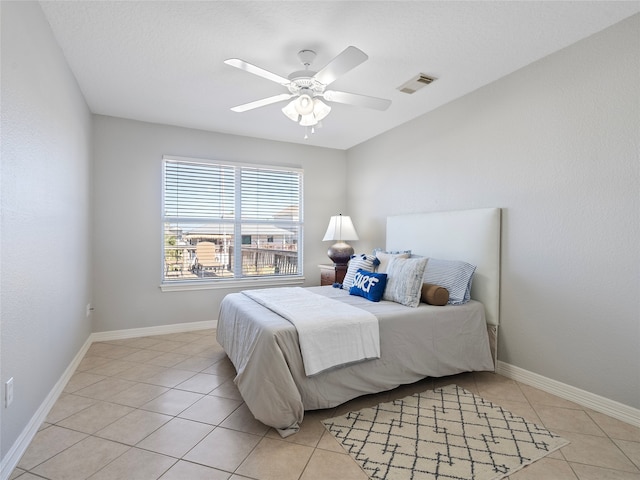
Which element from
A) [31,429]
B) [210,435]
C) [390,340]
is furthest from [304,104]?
[31,429]

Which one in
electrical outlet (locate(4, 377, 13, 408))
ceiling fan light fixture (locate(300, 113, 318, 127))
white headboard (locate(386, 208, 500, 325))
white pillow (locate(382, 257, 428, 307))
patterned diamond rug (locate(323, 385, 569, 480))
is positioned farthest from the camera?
white headboard (locate(386, 208, 500, 325))

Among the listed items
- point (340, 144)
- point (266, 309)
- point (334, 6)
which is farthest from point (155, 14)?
point (340, 144)

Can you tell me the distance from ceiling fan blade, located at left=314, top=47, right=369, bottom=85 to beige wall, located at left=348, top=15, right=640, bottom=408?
163 centimetres

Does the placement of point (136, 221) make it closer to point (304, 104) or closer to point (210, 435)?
point (304, 104)

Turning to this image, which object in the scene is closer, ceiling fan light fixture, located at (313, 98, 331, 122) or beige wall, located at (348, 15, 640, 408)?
beige wall, located at (348, 15, 640, 408)

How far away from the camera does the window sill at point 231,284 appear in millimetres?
4232

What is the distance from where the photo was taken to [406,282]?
9.59ft

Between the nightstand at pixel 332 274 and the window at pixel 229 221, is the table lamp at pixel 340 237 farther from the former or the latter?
the window at pixel 229 221

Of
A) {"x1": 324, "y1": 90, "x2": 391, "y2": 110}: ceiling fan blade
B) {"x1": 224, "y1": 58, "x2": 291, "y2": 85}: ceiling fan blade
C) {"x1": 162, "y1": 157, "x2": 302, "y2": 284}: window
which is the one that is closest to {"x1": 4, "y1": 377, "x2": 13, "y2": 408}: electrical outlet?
{"x1": 224, "y1": 58, "x2": 291, "y2": 85}: ceiling fan blade

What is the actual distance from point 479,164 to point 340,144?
230 centimetres

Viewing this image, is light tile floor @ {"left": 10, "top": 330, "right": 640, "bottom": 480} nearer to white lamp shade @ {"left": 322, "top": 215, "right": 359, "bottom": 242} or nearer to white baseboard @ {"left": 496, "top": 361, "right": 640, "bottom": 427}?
white baseboard @ {"left": 496, "top": 361, "right": 640, "bottom": 427}

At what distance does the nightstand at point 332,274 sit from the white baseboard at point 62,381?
155cm

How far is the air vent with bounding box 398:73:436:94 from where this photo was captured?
2934mm

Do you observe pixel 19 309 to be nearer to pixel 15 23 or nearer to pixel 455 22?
pixel 15 23
